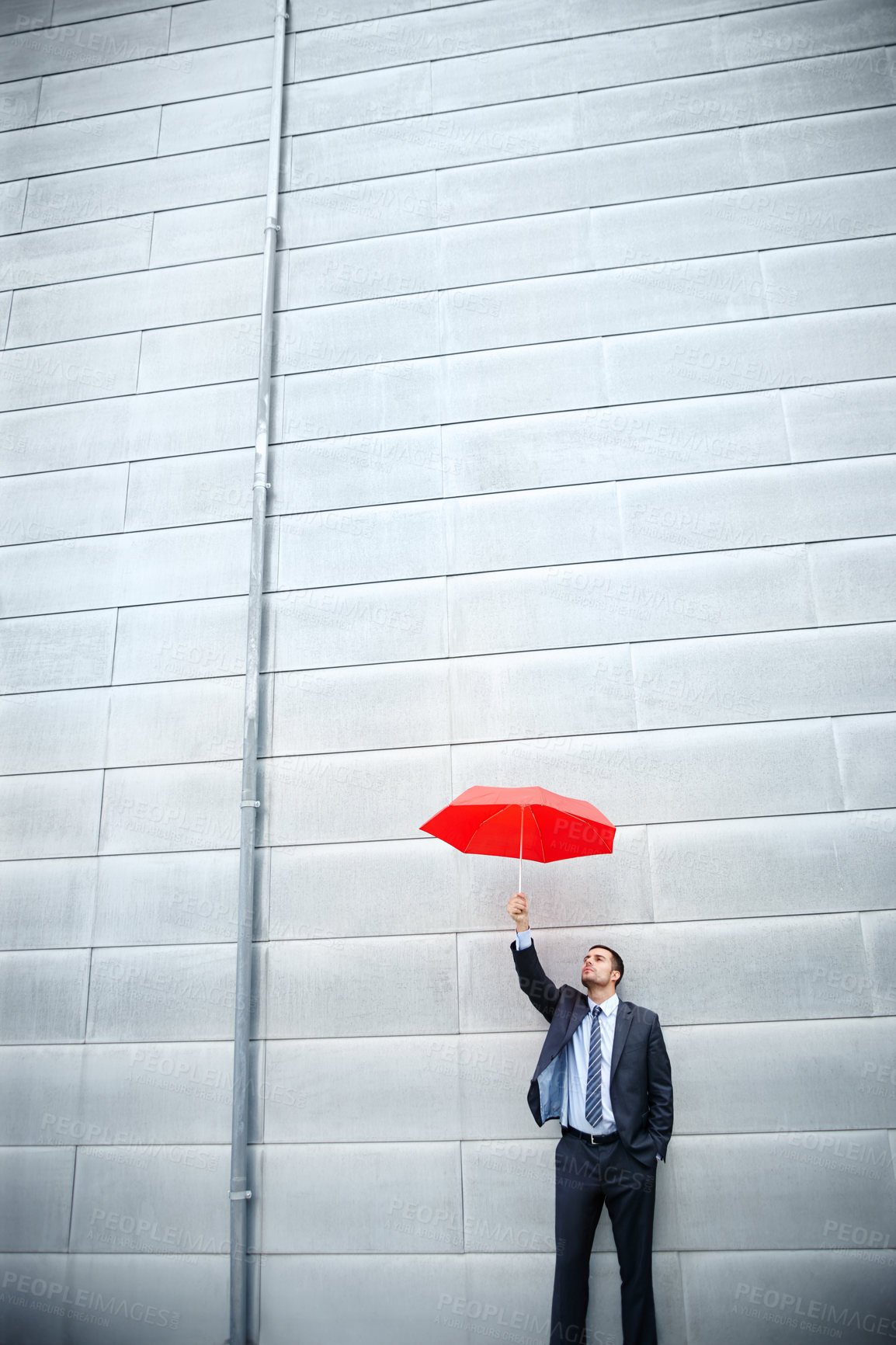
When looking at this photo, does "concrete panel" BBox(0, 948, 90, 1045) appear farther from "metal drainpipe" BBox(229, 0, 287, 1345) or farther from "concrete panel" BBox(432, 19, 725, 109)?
"concrete panel" BBox(432, 19, 725, 109)

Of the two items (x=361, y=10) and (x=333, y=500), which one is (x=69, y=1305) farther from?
(x=361, y=10)

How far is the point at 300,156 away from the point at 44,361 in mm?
2182

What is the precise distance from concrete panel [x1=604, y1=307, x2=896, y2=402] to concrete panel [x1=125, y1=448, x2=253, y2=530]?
87.7 inches

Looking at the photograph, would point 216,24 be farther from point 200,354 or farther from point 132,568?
point 132,568

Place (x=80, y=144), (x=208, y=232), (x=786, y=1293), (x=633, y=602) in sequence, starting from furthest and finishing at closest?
(x=80, y=144)
(x=208, y=232)
(x=633, y=602)
(x=786, y=1293)

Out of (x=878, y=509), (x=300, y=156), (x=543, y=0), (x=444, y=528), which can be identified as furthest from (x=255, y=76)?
(x=878, y=509)

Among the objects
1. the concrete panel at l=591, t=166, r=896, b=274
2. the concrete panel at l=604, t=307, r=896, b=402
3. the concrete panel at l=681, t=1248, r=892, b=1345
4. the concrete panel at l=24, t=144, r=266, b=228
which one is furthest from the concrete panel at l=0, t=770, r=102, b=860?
the concrete panel at l=591, t=166, r=896, b=274

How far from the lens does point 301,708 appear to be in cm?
489

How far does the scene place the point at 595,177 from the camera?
5.62m

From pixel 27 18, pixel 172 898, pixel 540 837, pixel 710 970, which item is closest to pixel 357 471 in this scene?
pixel 540 837

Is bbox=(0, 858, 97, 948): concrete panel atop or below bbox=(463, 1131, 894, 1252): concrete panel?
atop

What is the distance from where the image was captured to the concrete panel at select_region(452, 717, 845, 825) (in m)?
4.45

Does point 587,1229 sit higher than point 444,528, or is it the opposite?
point 444,528

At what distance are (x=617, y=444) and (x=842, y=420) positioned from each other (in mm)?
1238
